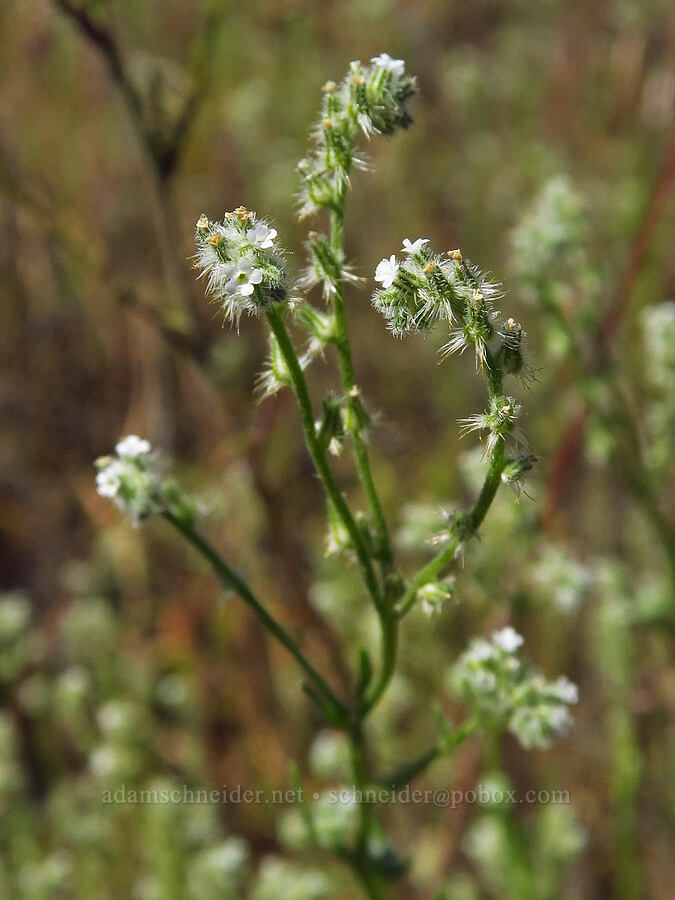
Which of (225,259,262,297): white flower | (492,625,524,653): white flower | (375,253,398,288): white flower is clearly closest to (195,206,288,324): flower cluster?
(225,259,262,297): white flower

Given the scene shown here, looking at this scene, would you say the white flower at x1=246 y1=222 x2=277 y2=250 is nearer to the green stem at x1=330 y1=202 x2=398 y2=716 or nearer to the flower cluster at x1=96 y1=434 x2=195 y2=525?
the green stem at x1=330 y1=202 x2=398 y2=716

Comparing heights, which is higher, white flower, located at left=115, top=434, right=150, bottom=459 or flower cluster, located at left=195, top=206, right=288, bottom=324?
white flower, located at left=115, top=434, right=150, bottom=459

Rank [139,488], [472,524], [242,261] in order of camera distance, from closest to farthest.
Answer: [242,261] < [472,524] < [139,488]

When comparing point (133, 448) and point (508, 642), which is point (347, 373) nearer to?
point (133, 448)

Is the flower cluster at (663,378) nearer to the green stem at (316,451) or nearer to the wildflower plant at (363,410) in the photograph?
the wildflower plant at (363,410)

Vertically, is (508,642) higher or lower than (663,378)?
lower

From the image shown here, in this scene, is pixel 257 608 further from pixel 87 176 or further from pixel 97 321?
pixel 87 176

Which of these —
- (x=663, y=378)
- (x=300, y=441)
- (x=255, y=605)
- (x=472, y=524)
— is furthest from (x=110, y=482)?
(x=300, y=441)
